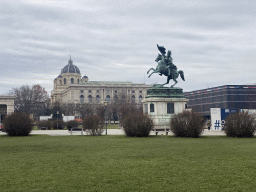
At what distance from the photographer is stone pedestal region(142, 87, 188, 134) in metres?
36.0

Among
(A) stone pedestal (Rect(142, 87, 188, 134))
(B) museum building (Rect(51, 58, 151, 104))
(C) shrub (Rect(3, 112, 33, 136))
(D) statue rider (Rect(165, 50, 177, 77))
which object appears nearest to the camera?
(C) shrub (Rect(3, 112, 33, 136))

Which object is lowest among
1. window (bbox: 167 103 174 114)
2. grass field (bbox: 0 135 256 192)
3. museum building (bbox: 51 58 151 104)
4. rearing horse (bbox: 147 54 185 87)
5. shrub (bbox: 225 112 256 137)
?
grass field (bbox: 0 135 256 192)

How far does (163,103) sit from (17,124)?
50.1 feet

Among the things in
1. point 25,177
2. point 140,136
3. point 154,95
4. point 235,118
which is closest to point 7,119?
point 140,136

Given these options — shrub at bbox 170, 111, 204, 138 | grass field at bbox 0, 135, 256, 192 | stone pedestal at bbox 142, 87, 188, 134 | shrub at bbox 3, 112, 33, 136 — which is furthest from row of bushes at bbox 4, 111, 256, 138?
grass field at bbox 0, 135, 256, 192

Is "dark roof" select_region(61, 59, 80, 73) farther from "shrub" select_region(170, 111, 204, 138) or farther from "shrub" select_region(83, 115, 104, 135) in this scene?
"shrub" select_region(170, 111, 204, 138)

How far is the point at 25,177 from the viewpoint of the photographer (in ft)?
30.0

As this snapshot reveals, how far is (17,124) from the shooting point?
1138 inches

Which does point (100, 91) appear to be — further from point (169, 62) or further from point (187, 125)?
point (187, 125)

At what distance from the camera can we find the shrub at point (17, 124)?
28984 mm

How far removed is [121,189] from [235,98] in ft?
308

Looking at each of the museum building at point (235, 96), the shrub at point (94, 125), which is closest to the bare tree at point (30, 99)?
the museum building at point (235, 96)

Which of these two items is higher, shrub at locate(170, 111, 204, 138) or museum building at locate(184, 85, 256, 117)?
museum building at locate(184, 85, 256, 117)

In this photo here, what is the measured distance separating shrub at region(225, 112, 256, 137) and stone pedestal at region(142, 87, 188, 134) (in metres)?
12.0
